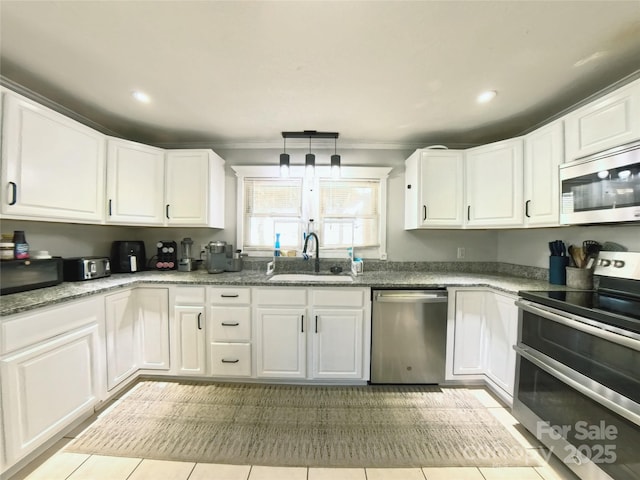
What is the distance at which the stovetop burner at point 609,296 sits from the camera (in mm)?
1153

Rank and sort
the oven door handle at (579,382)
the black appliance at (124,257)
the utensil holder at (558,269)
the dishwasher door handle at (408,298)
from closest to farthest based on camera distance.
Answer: the oven door handle at (579,382) → the utensil holder at (558,269) → the dishwasher door handle at (408,298) → the black appliance at (124,257)

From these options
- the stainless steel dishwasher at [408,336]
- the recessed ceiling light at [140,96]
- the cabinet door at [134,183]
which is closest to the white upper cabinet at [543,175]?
the stainless steel dishwasher at [408,336]

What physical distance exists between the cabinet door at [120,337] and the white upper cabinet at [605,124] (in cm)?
352

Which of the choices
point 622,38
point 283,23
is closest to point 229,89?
point 283,23

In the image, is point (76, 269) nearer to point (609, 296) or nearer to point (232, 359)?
point (232, 359)

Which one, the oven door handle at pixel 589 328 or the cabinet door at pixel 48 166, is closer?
the oven door handle at pixel 589 328

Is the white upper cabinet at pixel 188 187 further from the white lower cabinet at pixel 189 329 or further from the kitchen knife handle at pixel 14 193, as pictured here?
the kitchen knife handle at pixel 14 193

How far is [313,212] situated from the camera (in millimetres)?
2686

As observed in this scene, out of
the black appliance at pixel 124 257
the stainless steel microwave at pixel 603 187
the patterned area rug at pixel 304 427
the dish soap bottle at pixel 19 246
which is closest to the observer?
the stainless steel microwave at pixel 603 187

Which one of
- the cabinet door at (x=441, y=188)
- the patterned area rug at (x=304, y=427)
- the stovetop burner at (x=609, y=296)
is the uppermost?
the cabinet door at (x=441, y=188)

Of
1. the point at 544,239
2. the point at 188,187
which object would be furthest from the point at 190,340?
the point at 544,239

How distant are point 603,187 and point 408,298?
54.5 inches

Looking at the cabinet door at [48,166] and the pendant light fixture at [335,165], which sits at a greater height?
the pendant light fixture at [335,165]

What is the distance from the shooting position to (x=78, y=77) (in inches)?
62.4
